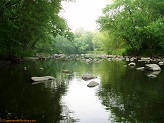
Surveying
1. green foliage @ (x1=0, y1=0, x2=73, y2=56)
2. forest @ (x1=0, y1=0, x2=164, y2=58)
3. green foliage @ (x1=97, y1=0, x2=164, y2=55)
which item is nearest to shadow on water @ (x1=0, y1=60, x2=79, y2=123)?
forest @ (x1=0, y1=0, x2=164, y2=58)

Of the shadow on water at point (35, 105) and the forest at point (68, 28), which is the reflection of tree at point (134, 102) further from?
the forest at point (68, 28)

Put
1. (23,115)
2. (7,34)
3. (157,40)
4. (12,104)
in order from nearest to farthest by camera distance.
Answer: (23,115)
(12,104)
(7,34)
(157,40)

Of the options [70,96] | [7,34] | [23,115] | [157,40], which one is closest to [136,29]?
[157,40]

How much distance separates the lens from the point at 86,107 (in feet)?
27.1

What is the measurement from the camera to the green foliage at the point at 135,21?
46253 mm

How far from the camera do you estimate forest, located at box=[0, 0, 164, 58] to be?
23.3m

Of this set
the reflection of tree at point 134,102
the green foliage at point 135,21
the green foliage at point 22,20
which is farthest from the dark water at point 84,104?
the green foliage at point 135,21

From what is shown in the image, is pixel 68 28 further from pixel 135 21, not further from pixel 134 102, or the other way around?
pixel 134 102

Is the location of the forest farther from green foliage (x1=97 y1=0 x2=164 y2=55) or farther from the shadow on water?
the shadow on water

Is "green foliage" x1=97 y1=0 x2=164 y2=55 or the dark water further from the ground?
"green foliage" x1=97 y1=0 x2=164 y2=55

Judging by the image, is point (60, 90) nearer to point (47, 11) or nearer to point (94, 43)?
point (47, 11)

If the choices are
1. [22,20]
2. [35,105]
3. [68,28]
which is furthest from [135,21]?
[35,105]

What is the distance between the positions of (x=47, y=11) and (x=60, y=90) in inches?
536

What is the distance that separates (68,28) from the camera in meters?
31.3
